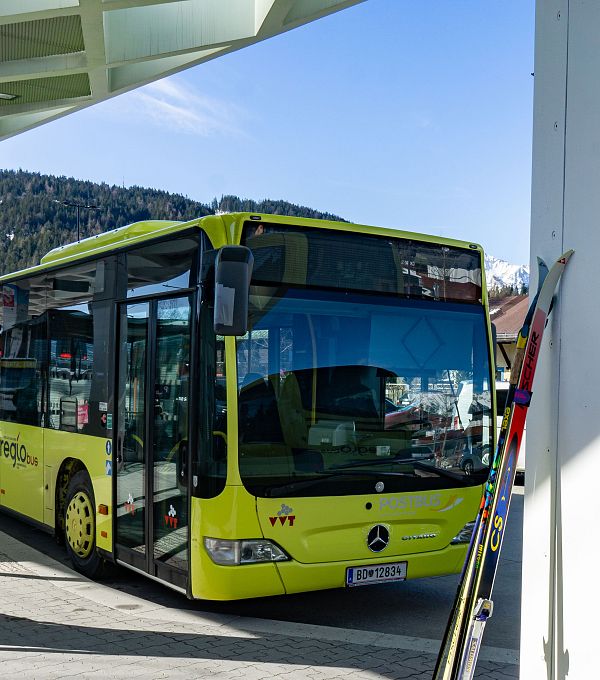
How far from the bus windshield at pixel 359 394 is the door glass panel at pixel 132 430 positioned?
50.1 inches

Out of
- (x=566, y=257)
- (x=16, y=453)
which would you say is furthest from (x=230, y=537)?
(x=16, y=453)

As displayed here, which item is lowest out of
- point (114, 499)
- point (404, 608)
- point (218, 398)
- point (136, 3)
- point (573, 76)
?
point (404, 608)

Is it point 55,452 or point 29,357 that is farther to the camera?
point 29,357

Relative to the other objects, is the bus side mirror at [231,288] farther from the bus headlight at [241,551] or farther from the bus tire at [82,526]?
the bus tire at [82,526]

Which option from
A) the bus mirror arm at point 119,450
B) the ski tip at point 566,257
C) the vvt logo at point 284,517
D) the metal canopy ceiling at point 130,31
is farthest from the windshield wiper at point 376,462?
the metal canopy ceiling at point 130,31

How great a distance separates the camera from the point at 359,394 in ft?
21.1

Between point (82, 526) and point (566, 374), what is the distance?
6.46m

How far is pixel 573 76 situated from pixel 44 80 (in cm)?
1112

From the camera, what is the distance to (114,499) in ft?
24.1

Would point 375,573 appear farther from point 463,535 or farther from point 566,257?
point 566,257

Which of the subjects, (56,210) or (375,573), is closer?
(375,573)

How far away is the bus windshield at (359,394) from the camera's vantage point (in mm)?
6156

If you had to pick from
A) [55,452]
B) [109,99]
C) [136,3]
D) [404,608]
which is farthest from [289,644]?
[109,99]

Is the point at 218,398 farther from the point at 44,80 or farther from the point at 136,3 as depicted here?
the point at 44,80
